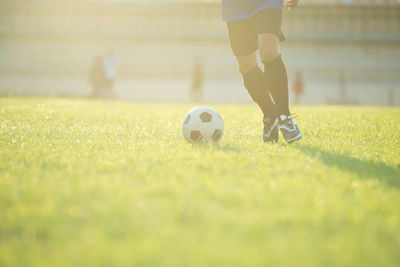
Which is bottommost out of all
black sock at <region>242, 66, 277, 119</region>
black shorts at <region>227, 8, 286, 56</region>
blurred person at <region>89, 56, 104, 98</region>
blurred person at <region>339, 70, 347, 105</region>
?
blurred person at <region>339, 70, 347, 105</region>

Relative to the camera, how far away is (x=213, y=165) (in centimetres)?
228

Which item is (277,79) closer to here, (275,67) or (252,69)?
(275,67)

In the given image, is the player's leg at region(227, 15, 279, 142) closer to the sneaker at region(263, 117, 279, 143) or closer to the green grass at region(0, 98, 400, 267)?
the sneaker at region(263, 117, 279, 143)

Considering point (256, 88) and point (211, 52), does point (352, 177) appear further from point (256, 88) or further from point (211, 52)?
point (211, 52)

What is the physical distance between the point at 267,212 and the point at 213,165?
2.72ft

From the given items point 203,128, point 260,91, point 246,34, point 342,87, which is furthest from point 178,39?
point 203,128

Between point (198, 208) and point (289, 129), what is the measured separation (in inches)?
73.7

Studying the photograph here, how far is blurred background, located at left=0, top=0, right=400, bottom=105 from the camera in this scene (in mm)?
26453

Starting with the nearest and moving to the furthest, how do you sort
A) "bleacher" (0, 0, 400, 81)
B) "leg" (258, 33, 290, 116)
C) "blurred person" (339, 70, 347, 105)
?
1. "leg" (258, 33, 290, 116)
2. "blurred person" (339, 70, 347, 105)
3. "bleacher" (0, 0, 400, 81)

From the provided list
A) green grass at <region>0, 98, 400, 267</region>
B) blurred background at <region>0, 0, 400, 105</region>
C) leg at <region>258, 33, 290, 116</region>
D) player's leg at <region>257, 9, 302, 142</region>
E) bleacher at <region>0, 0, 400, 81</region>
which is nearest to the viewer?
green grass at <region>0, 98, 400, 267</region>

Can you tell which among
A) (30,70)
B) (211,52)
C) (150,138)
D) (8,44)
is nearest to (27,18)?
(8,44)

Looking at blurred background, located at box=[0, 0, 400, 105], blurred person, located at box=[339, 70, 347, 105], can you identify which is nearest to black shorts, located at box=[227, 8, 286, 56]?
blurred background, located at box=[0, 0, 400, 105]

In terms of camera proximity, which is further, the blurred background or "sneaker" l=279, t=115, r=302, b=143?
the blurred background

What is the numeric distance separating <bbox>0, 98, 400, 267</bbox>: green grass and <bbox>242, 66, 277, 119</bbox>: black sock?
2.12ft
